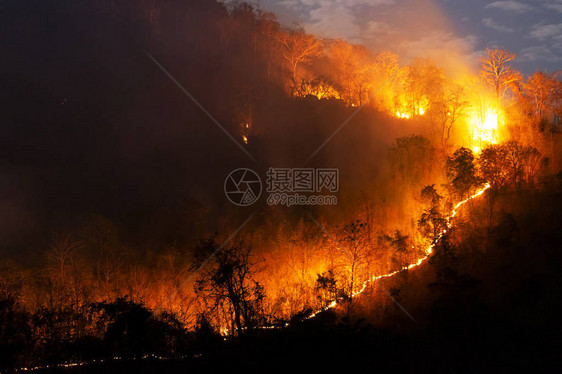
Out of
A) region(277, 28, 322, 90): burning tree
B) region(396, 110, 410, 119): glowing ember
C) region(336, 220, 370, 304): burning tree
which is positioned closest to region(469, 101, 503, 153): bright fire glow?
region(396, 110, 410, 119): glowing ember

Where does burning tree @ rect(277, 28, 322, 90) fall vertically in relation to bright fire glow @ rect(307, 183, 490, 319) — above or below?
above

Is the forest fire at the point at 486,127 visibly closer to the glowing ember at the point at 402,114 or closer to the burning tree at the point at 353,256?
the glowing ember at the point at 402,114

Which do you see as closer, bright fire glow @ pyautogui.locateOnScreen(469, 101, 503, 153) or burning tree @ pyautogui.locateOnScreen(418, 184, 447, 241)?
burning tree @ pyautogui.locateOnScreen(418, 184, 447, 241)

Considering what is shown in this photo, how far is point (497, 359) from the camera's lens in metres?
5.94

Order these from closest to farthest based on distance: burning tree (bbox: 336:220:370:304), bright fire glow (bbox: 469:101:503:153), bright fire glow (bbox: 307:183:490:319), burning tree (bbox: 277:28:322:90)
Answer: bright fire glow (bbox: 307:183:490:319), burning tree (bbox: 336:220:370:304), bright fire glow (bbox: 469:101:503:153), burning tree (bbox: 277:28:322:90)

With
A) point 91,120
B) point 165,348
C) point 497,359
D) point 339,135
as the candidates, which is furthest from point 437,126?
point 91,120
